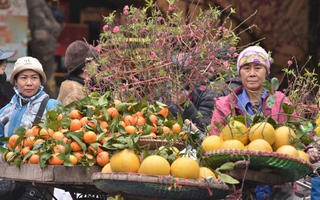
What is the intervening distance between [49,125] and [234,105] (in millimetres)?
1333

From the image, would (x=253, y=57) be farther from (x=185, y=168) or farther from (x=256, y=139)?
(x=185, y=168)

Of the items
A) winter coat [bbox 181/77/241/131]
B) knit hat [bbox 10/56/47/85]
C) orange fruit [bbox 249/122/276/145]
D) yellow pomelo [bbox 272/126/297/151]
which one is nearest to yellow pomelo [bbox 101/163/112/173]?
orange fruit [bbox 249/122/276/145]

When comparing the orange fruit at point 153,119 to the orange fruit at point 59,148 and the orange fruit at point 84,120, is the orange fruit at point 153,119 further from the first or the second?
the orange fruit at point 59,148

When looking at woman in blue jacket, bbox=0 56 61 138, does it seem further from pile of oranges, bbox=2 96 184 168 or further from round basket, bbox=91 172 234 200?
round basket, bbox=91 172 234 200

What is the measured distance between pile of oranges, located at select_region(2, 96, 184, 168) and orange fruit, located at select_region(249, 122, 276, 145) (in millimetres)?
558

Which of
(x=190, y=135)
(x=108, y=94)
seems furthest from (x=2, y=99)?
(x=190, y=135)

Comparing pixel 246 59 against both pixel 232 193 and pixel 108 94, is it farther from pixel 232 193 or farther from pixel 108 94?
pixel 232 193

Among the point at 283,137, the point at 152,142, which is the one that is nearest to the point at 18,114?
the point at 152,142

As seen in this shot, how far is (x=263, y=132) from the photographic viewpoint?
19.2 feet

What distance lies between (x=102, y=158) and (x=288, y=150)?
4.25 ft

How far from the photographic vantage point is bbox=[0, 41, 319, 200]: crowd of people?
22.3 feet

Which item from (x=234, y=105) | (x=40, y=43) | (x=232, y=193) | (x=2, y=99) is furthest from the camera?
(x=40, y=43)

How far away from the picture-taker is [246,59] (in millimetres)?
7004

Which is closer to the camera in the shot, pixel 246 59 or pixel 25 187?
pixel 246 59
